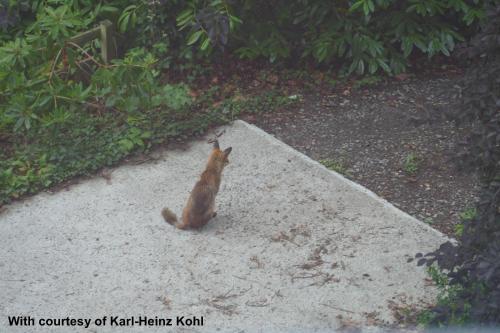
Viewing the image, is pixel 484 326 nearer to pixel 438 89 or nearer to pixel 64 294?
pixel 64 294

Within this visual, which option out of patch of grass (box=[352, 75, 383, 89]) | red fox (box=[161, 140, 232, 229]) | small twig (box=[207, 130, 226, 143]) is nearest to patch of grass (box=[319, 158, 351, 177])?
small twig (box=[207, 130, 226, 143])

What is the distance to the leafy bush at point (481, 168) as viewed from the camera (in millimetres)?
3977

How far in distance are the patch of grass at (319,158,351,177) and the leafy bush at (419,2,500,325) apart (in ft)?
7.80

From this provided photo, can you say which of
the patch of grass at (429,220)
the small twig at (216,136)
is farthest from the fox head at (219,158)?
the patch of grass at (429,220)

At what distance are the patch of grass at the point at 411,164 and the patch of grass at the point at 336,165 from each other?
535 mm

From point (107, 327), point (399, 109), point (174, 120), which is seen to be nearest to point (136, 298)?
point (107, 327)

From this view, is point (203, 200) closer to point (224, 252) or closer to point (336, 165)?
point (224, 252)

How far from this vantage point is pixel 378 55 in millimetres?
8070

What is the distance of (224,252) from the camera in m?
5.58

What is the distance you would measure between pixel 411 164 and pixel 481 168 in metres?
2.44

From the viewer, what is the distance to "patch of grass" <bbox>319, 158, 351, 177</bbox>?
21.8 feet

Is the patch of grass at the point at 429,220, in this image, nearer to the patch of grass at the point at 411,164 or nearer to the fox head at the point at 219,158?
the patch of grass at the point at 411,164

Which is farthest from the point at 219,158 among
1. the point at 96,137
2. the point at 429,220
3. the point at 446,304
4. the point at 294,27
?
the point at 294,27

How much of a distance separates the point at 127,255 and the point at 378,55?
394 cm
